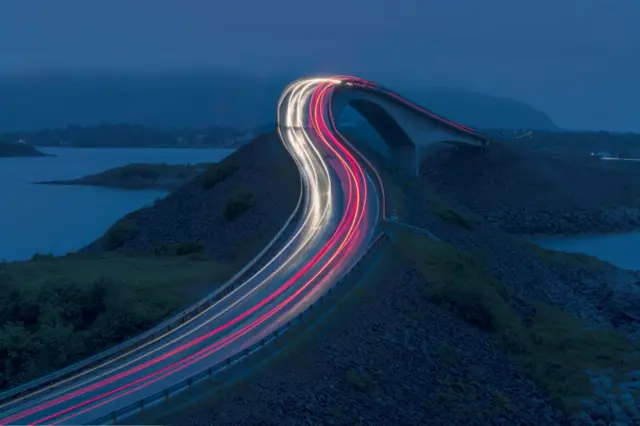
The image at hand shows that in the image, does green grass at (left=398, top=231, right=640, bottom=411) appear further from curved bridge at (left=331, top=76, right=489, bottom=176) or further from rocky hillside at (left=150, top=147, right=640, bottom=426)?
curved bridge at (left=331, top=76, right=489, bottom=176)

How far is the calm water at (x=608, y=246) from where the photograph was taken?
56344 mm

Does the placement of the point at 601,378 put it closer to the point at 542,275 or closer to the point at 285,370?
the point at 285,370

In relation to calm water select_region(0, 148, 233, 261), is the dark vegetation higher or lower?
higher

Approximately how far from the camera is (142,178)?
10206 centimetres

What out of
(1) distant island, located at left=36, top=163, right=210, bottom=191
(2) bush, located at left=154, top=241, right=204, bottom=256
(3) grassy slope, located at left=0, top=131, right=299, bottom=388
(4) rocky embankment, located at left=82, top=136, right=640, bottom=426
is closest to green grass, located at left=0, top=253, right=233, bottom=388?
(3) grassy slope, located at left=0, top=131, right=299, bottom=388

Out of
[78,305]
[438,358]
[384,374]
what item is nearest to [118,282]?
[78,305]

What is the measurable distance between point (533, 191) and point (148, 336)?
56640mm

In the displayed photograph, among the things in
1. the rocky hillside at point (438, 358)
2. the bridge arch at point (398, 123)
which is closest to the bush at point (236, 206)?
the rocky hillside at point (438, 358)

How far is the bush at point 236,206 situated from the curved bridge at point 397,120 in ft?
77.0

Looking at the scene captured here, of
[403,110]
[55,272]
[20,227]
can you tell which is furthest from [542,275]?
[20,227]

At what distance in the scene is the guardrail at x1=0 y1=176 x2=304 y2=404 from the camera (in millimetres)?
17283

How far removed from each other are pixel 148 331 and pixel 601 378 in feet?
44.8

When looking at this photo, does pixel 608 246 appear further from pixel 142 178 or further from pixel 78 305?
pixel 142 178

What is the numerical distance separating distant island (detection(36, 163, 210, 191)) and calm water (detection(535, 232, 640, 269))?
48.6 meters
